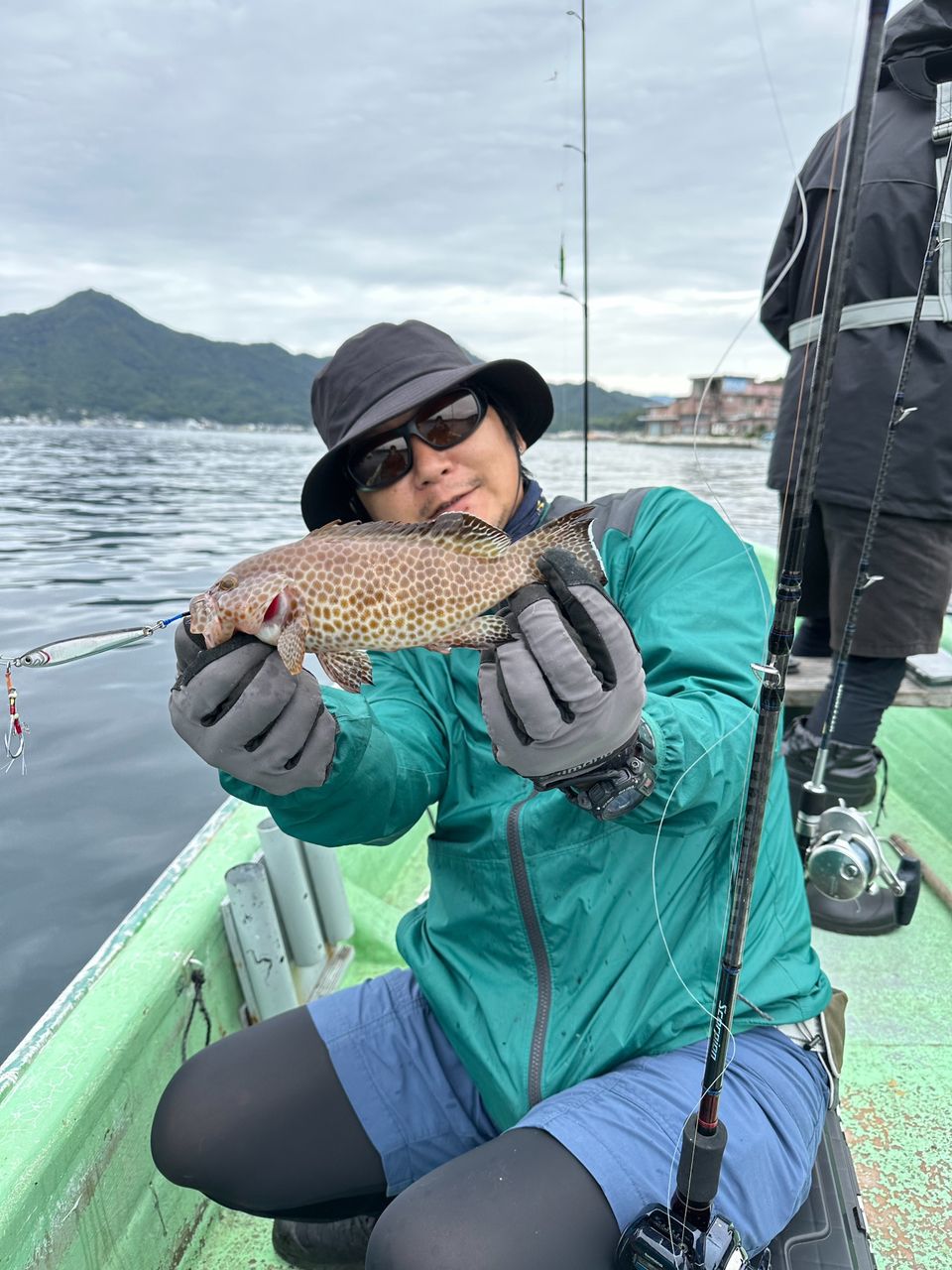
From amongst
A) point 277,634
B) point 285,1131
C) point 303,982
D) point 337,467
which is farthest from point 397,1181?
point 337,467

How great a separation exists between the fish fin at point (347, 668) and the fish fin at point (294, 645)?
75 mm

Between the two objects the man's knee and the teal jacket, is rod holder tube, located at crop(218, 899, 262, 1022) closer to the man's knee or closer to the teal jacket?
the man's knee

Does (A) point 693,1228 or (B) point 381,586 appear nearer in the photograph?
(A) point 693,1228

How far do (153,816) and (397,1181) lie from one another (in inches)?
172

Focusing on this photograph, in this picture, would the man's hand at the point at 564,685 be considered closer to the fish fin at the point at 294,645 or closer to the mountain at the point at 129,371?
the fish fin at the point at 294,645

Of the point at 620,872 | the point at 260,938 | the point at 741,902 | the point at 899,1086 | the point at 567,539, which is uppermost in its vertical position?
the point at 567,539

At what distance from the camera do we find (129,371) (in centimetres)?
13175

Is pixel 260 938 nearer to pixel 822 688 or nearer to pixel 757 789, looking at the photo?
pixel 757 789

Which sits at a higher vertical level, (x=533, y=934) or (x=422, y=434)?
(x=422, y=434)

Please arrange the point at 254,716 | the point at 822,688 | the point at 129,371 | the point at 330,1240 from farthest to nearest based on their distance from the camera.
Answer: the point at 129,371, the point at 822,688, the point at 330,1240, the point at 254,716

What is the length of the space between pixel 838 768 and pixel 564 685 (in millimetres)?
3188

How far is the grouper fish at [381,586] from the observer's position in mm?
1967

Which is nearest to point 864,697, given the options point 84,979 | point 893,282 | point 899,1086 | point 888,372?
point 888,372

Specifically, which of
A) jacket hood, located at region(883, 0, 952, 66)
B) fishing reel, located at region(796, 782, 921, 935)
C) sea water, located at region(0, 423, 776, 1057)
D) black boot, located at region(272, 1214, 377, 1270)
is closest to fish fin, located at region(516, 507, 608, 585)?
sea water, located at region(0, 423, 776, 1057)
